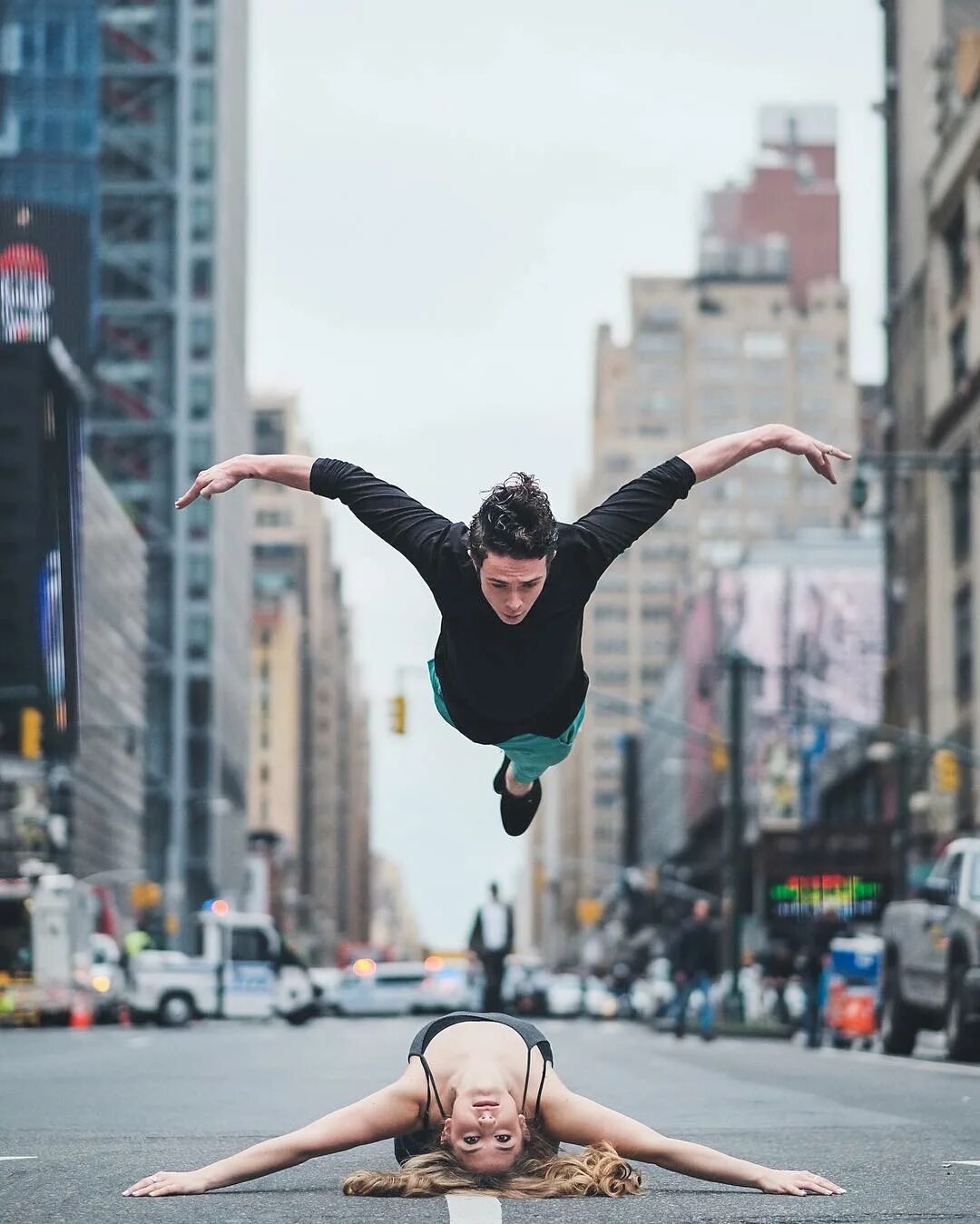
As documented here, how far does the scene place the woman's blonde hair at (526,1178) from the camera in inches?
271

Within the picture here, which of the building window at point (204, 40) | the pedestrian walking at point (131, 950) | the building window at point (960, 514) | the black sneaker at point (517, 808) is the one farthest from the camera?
the building window at point (204, 40)

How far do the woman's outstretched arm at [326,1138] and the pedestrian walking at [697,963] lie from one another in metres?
23.8

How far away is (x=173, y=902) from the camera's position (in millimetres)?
126812

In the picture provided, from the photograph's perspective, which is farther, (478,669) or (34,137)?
(34,137)

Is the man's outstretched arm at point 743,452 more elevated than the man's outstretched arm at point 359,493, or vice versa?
the man's outstretched arm at point 743,452

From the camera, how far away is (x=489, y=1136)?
21.9 feet

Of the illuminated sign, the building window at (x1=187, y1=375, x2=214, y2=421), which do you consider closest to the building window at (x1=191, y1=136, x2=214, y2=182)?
the building window at (x1=187, y1=375, x2=214, y2=421)

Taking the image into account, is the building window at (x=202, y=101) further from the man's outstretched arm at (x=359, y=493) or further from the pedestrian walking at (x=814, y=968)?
the man's outstretched arm at (x=359, y=493)

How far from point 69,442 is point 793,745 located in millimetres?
33211

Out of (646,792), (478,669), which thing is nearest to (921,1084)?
(478,669)

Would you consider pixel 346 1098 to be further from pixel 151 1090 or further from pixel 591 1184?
pixel 591 1184

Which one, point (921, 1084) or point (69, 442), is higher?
point (69, 442)

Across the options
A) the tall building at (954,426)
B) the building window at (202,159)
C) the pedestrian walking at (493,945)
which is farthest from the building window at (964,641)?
the building window at (202,159)

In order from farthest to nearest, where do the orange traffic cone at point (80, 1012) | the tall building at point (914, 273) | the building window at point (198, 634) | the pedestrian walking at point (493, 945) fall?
the building window at point (198, 634)
the tall building at point (914, 273)
the orange traffic cone at point (80, 1012)
the pedestrian walking at point (493, 945)
